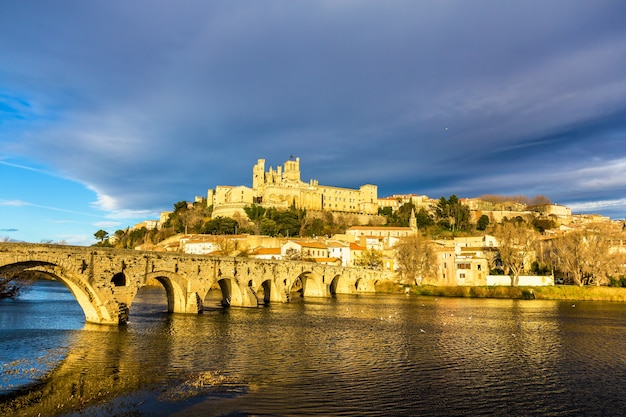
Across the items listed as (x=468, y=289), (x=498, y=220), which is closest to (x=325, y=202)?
(x=498, y=220)

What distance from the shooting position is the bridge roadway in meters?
23.6

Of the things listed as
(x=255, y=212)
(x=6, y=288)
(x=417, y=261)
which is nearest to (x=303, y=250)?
(x=417, y=261)

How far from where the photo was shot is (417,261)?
248 ft

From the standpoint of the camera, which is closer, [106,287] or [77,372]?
[77,372]

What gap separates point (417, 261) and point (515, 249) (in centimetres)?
1520

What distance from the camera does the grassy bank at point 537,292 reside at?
62.4 m

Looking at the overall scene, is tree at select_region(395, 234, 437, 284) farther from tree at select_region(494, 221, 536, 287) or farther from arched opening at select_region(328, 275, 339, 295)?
arched opening at select_region(328, 275, 339, 295)

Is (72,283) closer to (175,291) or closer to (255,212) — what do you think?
(175,291)

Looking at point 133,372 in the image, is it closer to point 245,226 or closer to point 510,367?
point 510,367

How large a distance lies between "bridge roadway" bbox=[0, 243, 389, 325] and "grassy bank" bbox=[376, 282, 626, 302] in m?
29.4

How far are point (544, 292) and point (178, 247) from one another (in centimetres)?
6893

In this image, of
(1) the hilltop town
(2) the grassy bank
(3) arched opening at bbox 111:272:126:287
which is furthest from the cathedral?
(3) arched opening at bbox 111:272:126:287

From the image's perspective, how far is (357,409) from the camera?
13812 millimetres

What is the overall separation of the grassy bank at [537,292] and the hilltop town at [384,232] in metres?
3.25
